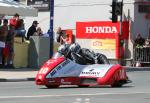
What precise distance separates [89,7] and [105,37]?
3117mm

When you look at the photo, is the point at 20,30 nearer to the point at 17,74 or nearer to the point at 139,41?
the point at 17,74

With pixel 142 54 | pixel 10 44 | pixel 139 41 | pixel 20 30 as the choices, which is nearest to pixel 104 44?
pixel 139 41

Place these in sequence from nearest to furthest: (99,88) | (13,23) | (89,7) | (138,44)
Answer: (99,88) < (13,23) < (138,44) < (89,7)

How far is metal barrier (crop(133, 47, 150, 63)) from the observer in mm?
37219

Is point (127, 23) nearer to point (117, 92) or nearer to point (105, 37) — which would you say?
point (105, 37)

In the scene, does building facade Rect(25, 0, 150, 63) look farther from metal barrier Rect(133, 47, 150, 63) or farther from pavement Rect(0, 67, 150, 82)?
pavement Rect(0, 67, 150, 82)

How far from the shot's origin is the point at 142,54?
37500 millimetres

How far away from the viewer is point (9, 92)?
17.8 meters

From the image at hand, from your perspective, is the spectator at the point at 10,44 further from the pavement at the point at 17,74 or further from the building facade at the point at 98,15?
the building facade at the point at 98,15

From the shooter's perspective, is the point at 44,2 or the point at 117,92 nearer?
the point at 117,92

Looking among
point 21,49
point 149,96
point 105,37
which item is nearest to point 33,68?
point 21,49

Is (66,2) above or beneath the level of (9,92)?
above

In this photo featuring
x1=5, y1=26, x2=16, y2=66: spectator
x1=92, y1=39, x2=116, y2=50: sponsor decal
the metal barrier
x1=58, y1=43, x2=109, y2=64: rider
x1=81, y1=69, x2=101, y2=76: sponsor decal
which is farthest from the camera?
x1=92, y1=39, x2=116, y2=50: sponsor decal

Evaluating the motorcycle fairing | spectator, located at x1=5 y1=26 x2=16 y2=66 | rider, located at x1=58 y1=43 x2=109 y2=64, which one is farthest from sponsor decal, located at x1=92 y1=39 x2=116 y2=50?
the motorcycle fairing
